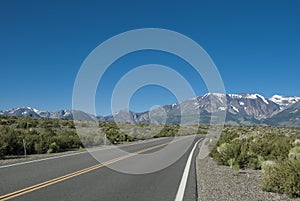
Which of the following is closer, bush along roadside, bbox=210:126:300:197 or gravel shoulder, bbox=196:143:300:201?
bush along roadside, bbox=210:126:300:197

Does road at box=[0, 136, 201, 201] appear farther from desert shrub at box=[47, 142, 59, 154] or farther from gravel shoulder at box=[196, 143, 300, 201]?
desert shrub at box=[47, 142, 59, 154]

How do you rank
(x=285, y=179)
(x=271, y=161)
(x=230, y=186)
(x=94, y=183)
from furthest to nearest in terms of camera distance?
(x=271, y=161) < (x=230, y=186) < (x=94, y=183) < (x=285, y=179)

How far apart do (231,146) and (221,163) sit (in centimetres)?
93

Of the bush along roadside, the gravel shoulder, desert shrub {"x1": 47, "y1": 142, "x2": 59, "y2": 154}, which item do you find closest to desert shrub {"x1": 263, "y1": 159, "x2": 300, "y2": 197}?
the bush along roadside

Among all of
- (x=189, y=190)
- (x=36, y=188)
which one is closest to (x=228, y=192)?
(x=189, y=190)

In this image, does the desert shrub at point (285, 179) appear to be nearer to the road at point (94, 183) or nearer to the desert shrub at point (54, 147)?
the road at point (94, 183)

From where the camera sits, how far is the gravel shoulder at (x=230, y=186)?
26.9 ft

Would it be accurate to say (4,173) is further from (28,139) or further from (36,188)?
(28,139)

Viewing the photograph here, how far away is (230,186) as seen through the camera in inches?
383

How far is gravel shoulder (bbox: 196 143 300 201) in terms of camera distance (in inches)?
323

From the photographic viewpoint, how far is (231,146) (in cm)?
1525

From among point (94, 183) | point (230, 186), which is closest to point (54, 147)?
point (94, 183)

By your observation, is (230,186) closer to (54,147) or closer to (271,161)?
(271,161)

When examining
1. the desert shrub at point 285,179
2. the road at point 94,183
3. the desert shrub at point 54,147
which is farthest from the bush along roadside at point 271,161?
the desert shrub at point 54,147
